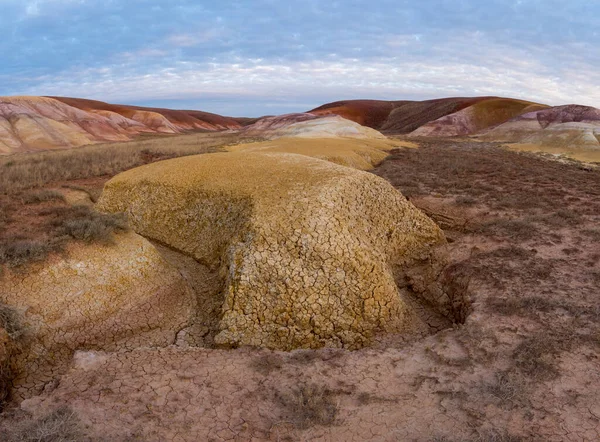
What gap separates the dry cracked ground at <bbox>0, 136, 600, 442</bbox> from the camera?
10.5 feet

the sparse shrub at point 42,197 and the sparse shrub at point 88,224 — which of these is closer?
the sparse shrub at point 88,224

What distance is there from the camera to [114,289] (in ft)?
17.5

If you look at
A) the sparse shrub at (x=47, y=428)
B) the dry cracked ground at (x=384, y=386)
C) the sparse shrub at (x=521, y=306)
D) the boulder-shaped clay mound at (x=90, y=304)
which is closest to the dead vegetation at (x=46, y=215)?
the boulder-shaped clay mound at (x=90, y=304)

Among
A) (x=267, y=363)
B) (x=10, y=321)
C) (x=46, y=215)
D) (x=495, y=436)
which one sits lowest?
(x=267, y=363)

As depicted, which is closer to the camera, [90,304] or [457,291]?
[90,304]

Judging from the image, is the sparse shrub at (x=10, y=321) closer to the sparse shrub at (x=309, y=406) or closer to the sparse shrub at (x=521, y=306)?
the sparse shrub at (x=309, y=406)

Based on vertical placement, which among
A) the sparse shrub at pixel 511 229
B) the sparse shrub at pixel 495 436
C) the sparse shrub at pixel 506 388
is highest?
the sparse shrub at pixel 511 229

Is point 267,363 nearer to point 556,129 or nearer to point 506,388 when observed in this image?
point 506,388

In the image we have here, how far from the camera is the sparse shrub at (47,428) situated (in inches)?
114

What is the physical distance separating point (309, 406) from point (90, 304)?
3.17 meters

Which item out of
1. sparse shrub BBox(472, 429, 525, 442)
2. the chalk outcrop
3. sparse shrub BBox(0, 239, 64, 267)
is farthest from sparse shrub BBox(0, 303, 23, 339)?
the chalk outcrop

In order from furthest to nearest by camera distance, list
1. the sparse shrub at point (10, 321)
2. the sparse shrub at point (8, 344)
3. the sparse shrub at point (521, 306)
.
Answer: the sparse shrub at point (521, 306), the sparse shrub at point (10, 321), the sparse shrub at point (8, 344)

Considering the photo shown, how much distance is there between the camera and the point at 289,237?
546 centimetres

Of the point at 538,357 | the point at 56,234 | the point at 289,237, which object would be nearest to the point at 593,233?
the point at 538,357
